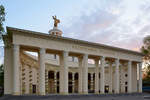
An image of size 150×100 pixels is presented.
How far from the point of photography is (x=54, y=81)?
50750 mm

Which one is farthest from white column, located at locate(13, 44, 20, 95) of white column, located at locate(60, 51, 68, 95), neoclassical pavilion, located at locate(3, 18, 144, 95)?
white column, located at locate(60, 51, 68, 95)

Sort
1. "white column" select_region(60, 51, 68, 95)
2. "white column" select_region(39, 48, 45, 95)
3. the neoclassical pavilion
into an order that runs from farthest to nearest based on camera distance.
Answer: "white column" select_region(60, 51, 68, 95)
"white column" select_region(39, 48, 45, 95)
the neoclassical pavilion

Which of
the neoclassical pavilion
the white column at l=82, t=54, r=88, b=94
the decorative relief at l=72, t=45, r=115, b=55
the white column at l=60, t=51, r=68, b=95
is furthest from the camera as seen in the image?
the white column at l=82, t=54, r=88, b=94

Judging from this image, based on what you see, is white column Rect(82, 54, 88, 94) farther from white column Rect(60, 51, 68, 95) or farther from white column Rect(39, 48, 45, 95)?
white column Rect(39, 48, 45, 95)

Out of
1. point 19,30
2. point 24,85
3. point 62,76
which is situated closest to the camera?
point 19,30

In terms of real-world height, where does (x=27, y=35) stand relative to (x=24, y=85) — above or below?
above

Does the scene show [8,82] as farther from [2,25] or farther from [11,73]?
[2,25]

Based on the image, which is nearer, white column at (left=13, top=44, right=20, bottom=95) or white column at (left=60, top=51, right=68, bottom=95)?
A: white column at (left=13, top=44, right=20, bottom=95)

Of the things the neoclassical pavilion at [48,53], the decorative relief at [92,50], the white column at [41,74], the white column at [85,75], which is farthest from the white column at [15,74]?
the white column at [85,75]

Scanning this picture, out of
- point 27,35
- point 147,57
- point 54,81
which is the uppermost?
point 27,35

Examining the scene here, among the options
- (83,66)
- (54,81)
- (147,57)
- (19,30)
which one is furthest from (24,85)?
(147,57)

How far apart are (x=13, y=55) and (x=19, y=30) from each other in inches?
160

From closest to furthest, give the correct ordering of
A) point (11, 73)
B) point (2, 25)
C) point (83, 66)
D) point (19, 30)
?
point (2, 25)
point (19, 30)
point (11, 73)
point (83, 66)

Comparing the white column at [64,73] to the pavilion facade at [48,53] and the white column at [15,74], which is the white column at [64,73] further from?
the white column at [15,74]
